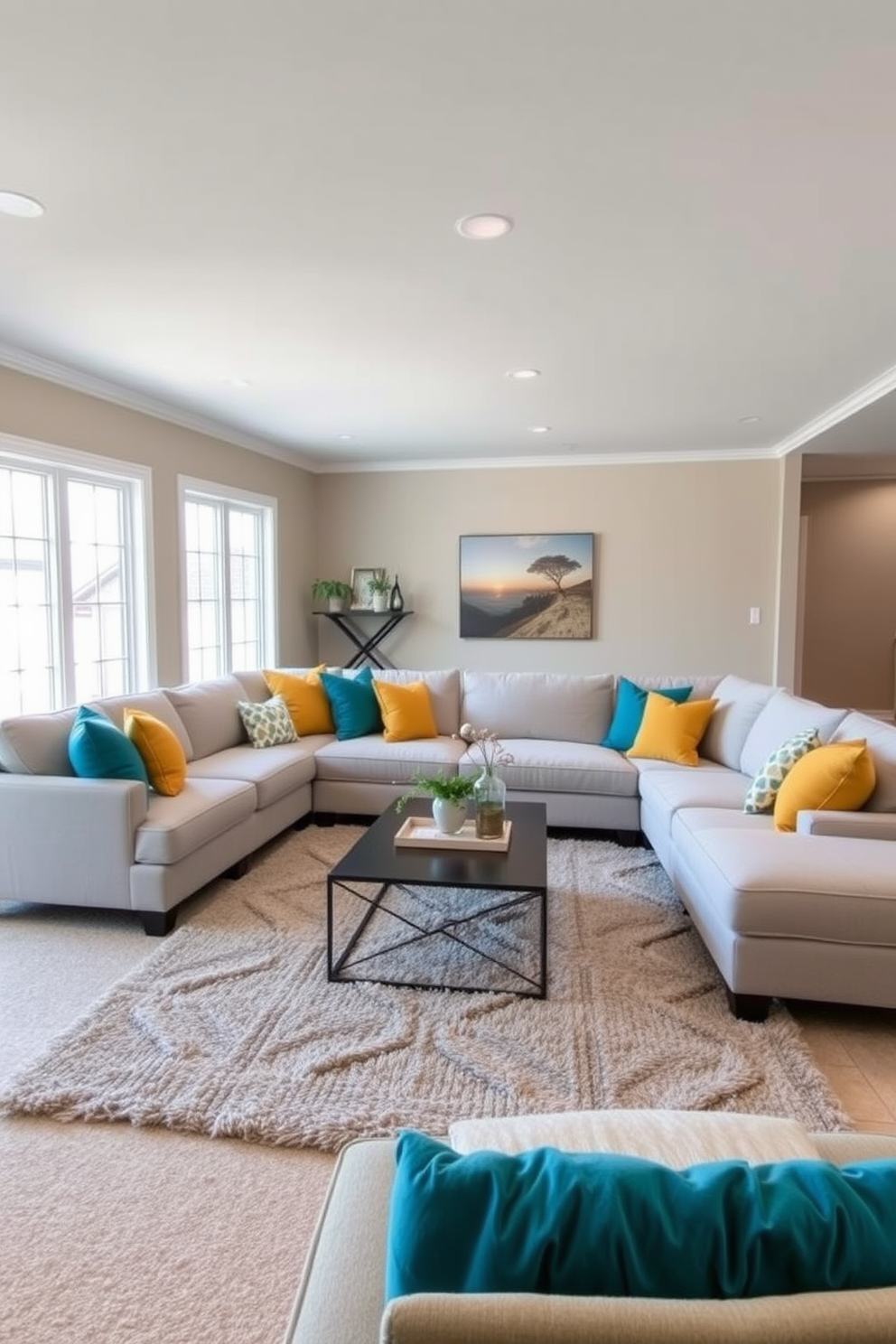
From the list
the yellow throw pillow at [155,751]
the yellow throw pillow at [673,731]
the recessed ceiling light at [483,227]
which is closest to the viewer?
the recessed ceiling light at [483,227]

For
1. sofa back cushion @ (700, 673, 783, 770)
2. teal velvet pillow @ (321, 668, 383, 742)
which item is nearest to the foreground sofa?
sofa back cushion @ (700, 673, 783, 770)

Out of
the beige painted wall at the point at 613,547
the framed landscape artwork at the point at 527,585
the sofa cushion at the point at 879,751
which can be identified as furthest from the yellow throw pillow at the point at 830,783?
the framed landscape artwork at the point at 527,585

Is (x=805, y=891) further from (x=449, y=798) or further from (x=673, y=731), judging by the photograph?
(x=673, y=731)

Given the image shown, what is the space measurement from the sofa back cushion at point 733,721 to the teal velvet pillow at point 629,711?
23cm

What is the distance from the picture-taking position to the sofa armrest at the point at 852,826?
2533 mm

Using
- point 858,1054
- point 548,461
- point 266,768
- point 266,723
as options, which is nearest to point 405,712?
point 266,723

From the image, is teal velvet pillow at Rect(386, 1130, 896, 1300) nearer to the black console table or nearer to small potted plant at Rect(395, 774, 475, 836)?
small potted plant at Rect(395, 774, 475, 836)

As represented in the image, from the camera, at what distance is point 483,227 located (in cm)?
223

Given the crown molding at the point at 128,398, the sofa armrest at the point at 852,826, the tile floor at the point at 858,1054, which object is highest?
the crown molding at the point at 128,398

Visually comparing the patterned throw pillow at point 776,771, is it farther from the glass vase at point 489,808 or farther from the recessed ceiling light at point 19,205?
the recessed ceiling light at point 19,205

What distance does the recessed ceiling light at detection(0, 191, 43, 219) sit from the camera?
6.79ft

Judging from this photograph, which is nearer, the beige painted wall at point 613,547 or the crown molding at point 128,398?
the crown molding at point 128,398

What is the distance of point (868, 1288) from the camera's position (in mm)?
608

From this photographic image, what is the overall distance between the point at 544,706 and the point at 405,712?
87cm
